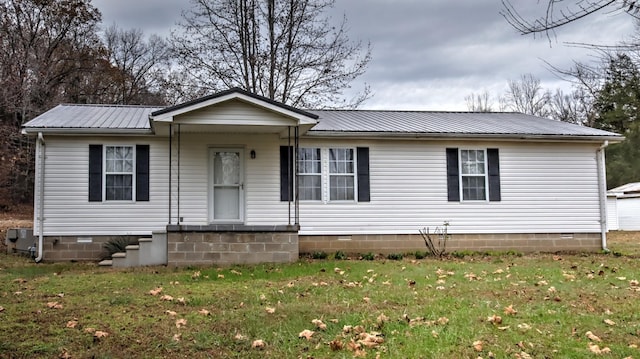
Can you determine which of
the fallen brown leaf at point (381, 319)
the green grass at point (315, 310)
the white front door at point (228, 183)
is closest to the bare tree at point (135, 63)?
the white front door at point (228, 183)

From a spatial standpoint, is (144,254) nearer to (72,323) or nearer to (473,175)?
(72,323)

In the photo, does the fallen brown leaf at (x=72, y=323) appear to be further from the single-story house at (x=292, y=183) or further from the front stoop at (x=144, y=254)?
the front stoop at (x=144, y=254)

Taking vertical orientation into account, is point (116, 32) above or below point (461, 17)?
above

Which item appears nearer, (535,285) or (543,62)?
(543,62)

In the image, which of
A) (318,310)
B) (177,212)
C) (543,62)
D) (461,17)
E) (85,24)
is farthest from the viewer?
(85,24)

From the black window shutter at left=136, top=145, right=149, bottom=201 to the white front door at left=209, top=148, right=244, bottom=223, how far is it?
4.68 ft

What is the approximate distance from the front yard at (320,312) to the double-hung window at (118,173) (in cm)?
228

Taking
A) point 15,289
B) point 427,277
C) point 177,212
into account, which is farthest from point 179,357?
point 177,212

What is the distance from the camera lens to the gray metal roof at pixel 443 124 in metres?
12.1

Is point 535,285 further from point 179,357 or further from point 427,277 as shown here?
point 179,357

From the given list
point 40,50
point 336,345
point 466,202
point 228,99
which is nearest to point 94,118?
point 228,99

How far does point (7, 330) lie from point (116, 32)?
29948mm

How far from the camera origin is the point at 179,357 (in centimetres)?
439

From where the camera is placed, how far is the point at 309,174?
11906 mm
